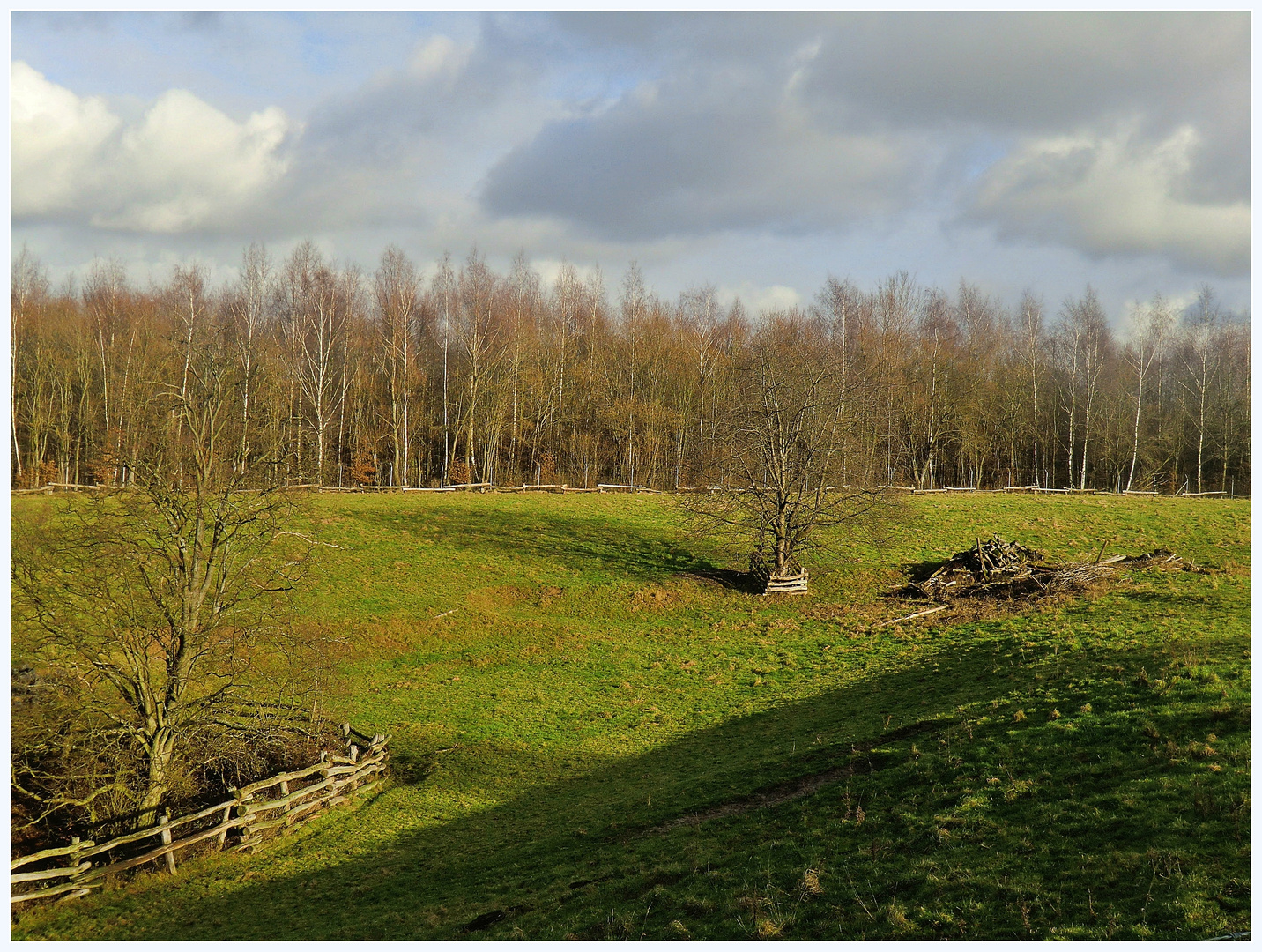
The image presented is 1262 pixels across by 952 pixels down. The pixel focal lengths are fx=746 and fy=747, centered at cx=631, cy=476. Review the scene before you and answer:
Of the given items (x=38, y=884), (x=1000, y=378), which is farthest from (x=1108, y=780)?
(x=1000, y=378)

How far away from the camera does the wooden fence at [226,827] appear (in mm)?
12164

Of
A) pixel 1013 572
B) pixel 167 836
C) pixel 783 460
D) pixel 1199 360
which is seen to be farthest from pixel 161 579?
pixel 1199 360

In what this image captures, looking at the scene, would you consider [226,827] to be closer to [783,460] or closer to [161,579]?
[161,579]

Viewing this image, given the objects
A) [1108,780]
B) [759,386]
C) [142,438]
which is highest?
[759,386]

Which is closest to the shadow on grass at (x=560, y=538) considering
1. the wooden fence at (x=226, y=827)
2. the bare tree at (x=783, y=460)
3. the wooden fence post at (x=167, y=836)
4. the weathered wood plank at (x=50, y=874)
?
the bare tree at (x=783, y=460)

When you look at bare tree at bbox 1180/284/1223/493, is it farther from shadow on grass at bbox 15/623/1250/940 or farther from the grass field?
shadow on grass at bbox 15/623/1250/940

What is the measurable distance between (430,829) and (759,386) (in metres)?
22.4

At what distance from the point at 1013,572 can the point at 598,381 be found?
4340cm

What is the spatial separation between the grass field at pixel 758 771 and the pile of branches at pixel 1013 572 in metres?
1.37

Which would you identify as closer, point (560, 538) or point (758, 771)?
point (758, 771)

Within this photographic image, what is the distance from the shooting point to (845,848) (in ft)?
38.4

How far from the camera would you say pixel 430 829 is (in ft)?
49.8

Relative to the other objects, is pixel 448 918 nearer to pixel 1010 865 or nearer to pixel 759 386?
pixel 1010 865

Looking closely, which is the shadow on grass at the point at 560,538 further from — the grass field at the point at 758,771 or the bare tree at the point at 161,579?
the bare tree at the point at 161,579
